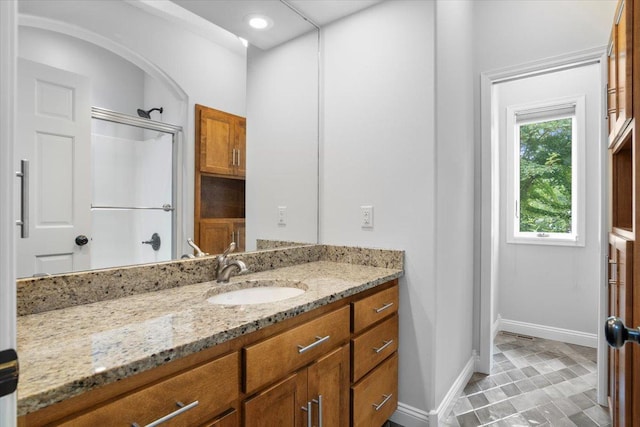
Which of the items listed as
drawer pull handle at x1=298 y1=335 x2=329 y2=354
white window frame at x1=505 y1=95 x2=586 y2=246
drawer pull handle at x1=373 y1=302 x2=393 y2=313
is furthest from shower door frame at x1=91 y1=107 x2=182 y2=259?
white window frame at x1=505 y1=95 x2=586 y2=246

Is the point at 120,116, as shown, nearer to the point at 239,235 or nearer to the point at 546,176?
the point at 239,235

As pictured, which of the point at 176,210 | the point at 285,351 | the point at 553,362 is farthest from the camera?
the point at 553,362

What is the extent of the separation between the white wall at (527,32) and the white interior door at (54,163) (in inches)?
93.6

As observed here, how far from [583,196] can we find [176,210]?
3.31 m

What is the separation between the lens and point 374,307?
1584 mm

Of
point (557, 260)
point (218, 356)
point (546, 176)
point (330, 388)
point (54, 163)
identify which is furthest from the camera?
point (546, 176)

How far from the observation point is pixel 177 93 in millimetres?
1416

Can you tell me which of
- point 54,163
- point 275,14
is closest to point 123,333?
point 54,163

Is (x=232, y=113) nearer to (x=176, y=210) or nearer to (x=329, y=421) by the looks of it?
(x=176, y=210)

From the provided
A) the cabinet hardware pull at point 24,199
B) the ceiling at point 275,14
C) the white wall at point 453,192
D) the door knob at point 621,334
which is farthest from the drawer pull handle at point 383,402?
the ceiling at point 275,14

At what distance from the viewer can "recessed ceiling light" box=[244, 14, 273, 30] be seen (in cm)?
181

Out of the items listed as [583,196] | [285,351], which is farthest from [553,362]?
[285,351]

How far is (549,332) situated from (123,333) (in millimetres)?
3525

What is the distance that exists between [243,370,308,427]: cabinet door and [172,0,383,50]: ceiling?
5.15ft
